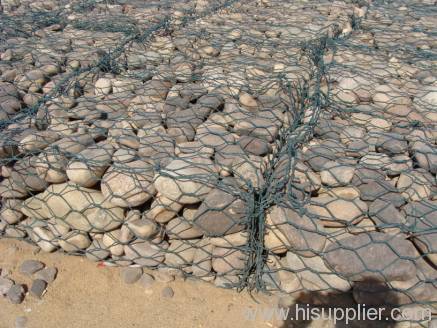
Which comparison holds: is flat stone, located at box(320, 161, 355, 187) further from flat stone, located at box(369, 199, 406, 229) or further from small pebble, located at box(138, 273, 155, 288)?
small pebble, located at box(138, 273, 155, 288)

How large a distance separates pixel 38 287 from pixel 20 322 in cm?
18

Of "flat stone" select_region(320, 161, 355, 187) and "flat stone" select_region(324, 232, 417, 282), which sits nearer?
"flat stone" select_region(324, 232, 417, 282)

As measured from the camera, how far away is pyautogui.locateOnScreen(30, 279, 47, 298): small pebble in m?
1.94

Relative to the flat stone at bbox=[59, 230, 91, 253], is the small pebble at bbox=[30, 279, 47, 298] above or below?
below

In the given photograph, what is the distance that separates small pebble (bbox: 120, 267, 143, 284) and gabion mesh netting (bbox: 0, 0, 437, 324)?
0.13ft

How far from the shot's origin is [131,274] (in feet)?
6.65

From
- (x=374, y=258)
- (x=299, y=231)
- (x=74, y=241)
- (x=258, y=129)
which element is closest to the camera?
(x=374, y=258)

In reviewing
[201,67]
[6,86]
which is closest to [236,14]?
[201,67]

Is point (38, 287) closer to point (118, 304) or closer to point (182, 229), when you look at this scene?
point (118, 304)

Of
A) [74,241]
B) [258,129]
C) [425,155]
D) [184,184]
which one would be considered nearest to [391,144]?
[425,155]

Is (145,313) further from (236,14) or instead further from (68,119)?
(236,14)

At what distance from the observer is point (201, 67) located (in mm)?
3100

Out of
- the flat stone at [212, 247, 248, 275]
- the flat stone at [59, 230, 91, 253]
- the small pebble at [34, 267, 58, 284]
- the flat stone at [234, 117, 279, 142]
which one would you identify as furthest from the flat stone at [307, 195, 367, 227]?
the small pebble at [34, 267, 58, 284]

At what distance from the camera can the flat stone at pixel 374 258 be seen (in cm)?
166
